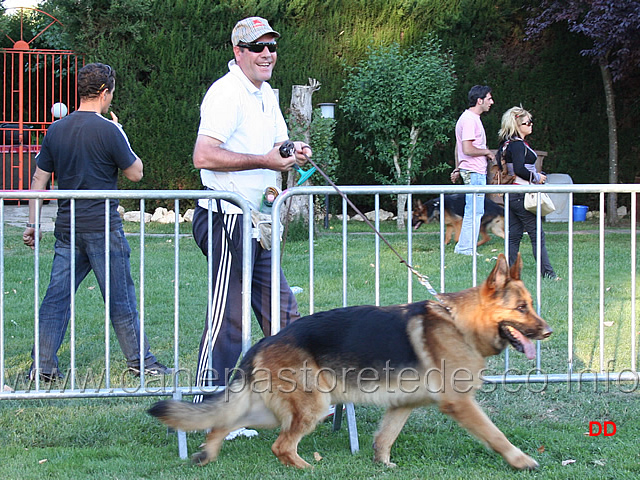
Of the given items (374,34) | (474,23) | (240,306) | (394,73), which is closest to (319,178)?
(394,73)

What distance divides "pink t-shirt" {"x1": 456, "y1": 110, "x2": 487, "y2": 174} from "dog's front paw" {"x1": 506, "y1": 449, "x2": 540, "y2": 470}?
6.52m

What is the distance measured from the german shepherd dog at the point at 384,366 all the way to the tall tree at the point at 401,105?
1024 centimetres

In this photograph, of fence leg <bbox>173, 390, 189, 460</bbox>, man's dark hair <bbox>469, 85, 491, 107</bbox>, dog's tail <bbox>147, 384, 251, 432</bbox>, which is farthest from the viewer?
man's dark hair <bbox>469, 85, 491, 107</bbox>

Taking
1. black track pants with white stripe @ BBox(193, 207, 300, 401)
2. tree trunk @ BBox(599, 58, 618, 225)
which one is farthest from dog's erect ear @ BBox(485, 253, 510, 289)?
tree trunk @ BBox(599, 58, 618, 225)

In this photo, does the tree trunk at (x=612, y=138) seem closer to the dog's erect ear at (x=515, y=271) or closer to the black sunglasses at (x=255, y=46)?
the dog's erect ear at (x=515, y=271)

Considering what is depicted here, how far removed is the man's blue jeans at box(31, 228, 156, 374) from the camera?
5.01m

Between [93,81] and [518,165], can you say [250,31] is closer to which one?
[93,81]

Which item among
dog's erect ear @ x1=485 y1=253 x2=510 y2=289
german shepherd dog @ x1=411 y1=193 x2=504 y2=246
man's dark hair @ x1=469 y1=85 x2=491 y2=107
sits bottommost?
dog's erect ear @ x1=485 y1=253 x2=510 y2=289

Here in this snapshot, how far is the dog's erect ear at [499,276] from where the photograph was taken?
3412mm

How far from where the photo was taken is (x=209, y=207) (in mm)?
3992

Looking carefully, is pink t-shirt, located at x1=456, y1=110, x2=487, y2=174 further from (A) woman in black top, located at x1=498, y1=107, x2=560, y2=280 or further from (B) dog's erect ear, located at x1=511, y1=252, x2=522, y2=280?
(B) dog's erect ear, located at x1=511, y1=252, x2=522, y2=280

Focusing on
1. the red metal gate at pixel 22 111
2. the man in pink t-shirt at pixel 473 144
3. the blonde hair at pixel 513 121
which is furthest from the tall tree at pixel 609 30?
the red metal gate at pixel 22 111

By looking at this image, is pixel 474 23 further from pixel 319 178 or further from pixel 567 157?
pixel 319 178

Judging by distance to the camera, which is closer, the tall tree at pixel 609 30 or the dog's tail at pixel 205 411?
the dog's tail at pixel 205 411
